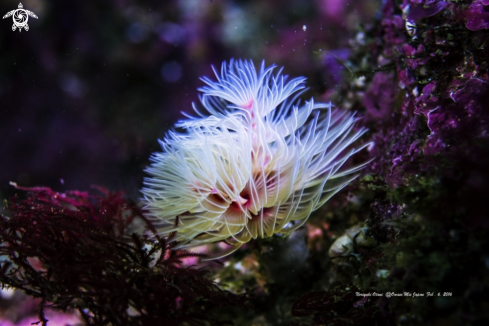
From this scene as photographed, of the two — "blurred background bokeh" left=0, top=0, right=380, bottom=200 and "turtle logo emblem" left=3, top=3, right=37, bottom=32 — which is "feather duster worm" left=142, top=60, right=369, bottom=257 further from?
"turtle logo emblem" left=3, top=3, right=37, bottom=32

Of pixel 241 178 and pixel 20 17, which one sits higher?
pixel 20 17

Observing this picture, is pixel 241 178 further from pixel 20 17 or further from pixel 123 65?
pixel 20 17

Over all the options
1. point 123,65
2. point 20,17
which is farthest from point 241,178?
point 20,17

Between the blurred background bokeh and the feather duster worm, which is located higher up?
the blurred background bokeh

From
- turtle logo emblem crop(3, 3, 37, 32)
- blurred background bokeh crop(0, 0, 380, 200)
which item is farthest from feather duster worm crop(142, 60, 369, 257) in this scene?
turtle logo emblem crop(3, 3, 37, 32)

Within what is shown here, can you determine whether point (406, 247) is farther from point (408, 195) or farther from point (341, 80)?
point (341, 80)

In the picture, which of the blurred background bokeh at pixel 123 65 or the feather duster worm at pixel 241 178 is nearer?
the feather duster worm at pixel 241 178

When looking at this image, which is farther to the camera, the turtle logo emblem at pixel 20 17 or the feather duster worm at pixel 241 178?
the turtle logo emblem at pixel 20 17

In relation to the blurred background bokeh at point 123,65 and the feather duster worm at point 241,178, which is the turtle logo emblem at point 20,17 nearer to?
the blurred background bokeh at point 123,65

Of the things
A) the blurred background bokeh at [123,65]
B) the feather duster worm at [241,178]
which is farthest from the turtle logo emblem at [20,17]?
the feather duster worm at [241,178]

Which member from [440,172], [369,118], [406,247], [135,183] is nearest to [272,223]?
[406,247]

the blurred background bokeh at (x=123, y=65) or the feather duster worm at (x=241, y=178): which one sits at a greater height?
the blurred background bokeh at (x=123, y=65)
